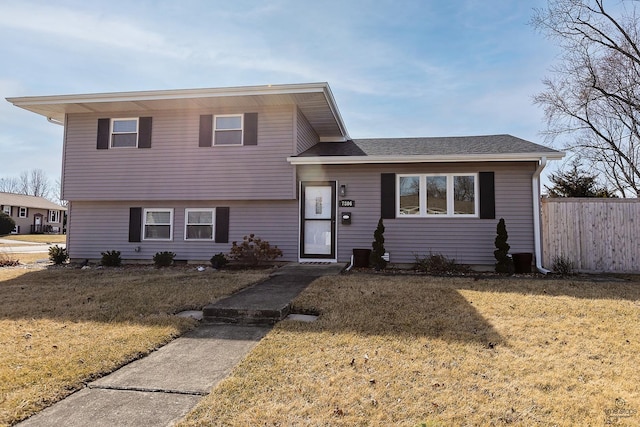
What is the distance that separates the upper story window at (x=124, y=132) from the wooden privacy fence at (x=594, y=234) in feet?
38.0

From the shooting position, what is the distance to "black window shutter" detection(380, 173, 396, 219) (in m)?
10.1

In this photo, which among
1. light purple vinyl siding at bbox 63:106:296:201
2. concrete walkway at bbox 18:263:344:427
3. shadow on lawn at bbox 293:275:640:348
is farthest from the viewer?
light purple vinyl siding at bbox 63:106:296:201

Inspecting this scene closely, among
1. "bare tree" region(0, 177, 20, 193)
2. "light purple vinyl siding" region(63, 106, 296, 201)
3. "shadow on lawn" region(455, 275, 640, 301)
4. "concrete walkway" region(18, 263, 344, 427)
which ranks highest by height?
"bare tree" region(0, 177, 20, 193)

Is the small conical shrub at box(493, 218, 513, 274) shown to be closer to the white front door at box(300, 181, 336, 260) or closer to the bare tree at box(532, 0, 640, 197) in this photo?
the white front door at box(300, 181, 336, 260)

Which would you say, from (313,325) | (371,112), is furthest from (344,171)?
(313,325)

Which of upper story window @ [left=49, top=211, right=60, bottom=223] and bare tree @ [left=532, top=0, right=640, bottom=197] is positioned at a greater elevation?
bare tree @ [left=532, top=0, right=640, bottom=197]

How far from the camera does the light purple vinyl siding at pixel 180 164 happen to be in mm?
10430

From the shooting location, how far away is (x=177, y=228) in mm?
11133

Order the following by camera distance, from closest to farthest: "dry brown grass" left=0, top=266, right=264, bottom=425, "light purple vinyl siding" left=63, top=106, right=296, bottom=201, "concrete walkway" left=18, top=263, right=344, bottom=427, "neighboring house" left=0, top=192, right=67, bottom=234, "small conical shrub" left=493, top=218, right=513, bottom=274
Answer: "concrete walkway" left=18, top=263, right=344, bottom=427 → "dry brown grass" left=0, top=266, right=264, bottom=425 → "small conical shrub" left=493, top=218, right=513, bottom=274 → "light purple vinyl siding" left=63, top=106, right=296, bottom=201 → "neighboring house" left=0, top=192, right=67, bottom=234

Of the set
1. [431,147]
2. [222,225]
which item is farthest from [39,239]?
[431,147]

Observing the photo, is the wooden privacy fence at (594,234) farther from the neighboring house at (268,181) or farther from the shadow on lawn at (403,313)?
the shadow on lawn at (403,313)

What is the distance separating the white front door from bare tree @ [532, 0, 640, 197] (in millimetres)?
12027

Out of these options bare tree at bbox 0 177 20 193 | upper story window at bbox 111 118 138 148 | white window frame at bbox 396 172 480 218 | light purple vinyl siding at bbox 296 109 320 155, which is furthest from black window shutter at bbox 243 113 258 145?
bare tree at bbox 0 177 20 193

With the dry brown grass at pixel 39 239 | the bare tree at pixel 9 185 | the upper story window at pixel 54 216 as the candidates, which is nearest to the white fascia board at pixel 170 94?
the dry brown grass at pixel 39 239
